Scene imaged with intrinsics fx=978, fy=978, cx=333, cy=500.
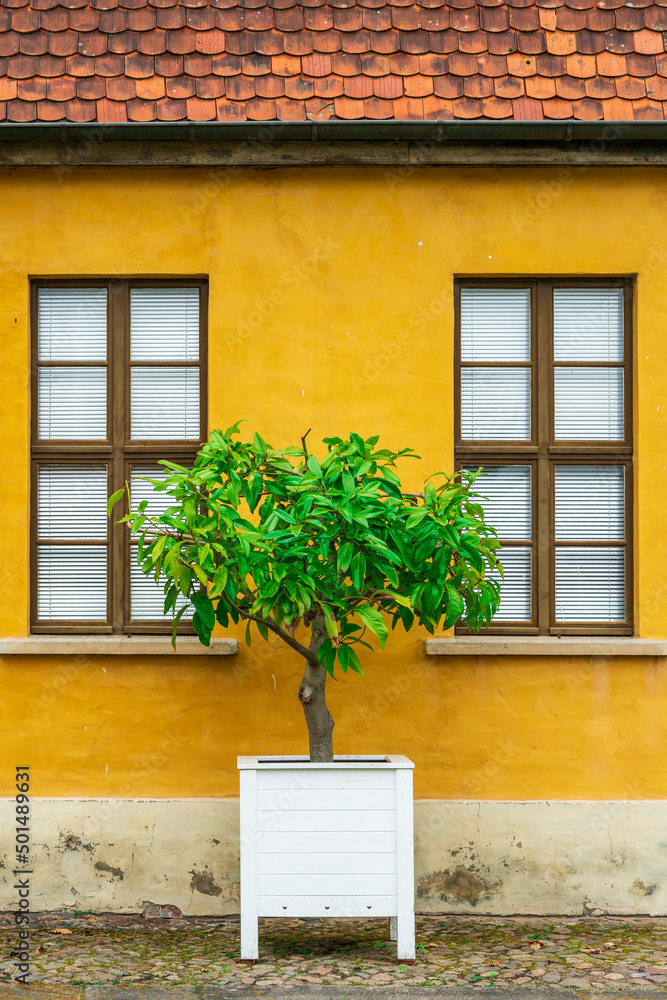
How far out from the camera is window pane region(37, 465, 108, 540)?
6191mm

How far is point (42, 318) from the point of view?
6219 mm

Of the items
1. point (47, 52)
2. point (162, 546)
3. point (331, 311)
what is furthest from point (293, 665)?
point (47, 52)

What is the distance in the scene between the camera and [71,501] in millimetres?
6199

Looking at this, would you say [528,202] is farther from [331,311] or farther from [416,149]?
[331,311]

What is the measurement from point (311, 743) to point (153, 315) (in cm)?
285

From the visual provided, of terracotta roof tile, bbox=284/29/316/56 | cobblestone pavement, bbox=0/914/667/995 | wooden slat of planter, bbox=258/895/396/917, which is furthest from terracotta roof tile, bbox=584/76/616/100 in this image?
cobblestone pavement, bbox=0/914/667/995

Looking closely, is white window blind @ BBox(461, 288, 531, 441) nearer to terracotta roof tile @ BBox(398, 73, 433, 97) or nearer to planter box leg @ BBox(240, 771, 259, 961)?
terracotta roof tile @ BBox(398, 73, 433, 97)

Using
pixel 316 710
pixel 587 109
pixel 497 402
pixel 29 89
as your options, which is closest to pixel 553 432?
pixel 497 402

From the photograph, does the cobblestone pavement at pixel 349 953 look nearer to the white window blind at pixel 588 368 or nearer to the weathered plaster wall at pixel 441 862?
the weathered plaster wall at pixel 441 862

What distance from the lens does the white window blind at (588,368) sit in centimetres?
620

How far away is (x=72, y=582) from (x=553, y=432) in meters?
3.18

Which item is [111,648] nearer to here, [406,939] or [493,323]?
[406,939]

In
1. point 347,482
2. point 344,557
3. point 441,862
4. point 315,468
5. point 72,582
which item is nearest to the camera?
point 344,557

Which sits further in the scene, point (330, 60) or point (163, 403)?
point (163, 403)
